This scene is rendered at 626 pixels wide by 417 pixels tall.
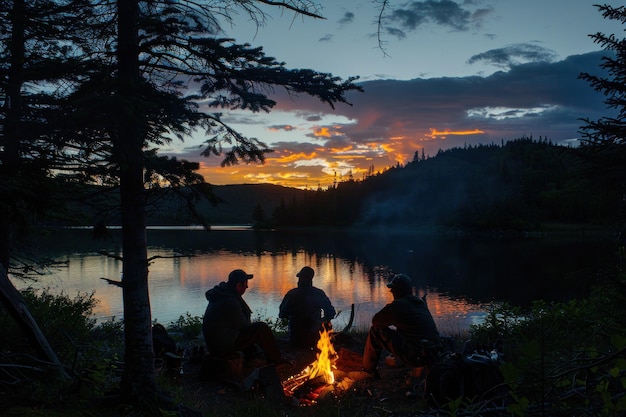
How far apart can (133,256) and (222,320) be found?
11.4 ft

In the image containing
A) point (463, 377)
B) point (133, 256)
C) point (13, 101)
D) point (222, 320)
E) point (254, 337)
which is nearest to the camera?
point (133, 256)

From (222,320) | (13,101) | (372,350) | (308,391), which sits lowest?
(308,391)

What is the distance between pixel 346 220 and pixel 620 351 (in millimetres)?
146658

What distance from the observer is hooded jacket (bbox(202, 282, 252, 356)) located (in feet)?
27.5

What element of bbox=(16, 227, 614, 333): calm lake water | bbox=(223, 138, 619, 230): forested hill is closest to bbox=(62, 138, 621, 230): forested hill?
bbox=(223, 138, 619, 230): forested hill

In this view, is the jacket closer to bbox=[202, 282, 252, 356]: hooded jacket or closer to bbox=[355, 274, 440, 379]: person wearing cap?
bbox=[355, 274, 440, 379]: person wearing cap

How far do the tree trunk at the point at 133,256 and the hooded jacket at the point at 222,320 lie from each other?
9.89 feet

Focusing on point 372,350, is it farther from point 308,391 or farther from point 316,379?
point 308,391

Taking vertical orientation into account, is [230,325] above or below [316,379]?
above

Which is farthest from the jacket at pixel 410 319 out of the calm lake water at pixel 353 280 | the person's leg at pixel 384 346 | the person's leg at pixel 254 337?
the calm lake water at pixel 353 280

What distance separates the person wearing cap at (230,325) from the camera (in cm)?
838

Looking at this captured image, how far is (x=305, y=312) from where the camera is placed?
409 inches

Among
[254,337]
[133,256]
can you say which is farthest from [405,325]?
[133,256]

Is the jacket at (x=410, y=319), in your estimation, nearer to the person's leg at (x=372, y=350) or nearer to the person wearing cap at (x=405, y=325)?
the person wearing cap at (x=405, y=325)
